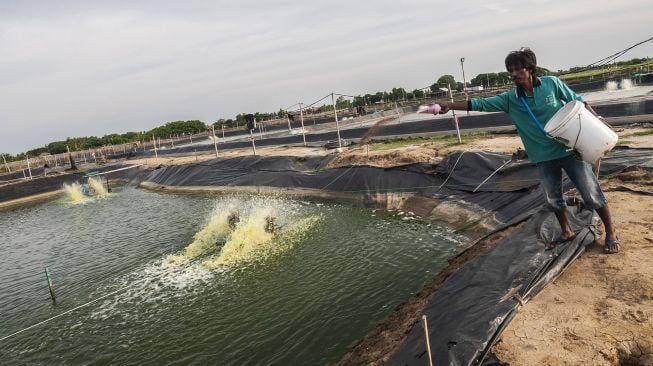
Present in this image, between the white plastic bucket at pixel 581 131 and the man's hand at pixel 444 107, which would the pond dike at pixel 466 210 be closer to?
the white plastic bucket at pixel 581 131

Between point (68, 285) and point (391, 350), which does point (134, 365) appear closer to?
point (391, 350)

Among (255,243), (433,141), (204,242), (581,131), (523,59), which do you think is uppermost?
(523,59)

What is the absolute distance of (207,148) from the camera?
4478 cm

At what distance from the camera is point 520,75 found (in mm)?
4527

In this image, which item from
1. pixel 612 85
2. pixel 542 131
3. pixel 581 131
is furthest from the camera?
pixel 612 85

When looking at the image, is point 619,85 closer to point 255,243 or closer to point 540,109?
point 255,243

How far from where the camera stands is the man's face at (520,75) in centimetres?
450

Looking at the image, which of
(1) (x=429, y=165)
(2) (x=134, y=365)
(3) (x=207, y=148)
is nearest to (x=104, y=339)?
(2) (x=134, y=365)

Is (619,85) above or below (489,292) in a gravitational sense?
above

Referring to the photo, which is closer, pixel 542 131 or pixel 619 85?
pixel 542 131

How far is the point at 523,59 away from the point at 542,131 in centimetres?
89

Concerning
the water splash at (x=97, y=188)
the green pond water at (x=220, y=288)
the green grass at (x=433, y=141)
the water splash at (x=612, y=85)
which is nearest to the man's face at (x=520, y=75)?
the green pond water at (x=220, y=288)

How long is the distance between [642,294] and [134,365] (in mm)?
7837

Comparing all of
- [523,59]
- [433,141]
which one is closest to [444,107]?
[523,59]
